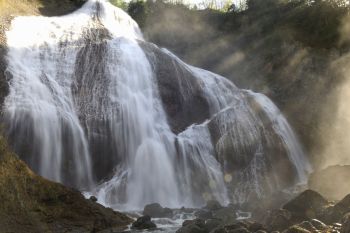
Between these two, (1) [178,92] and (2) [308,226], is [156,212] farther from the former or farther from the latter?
(1) [178,92]

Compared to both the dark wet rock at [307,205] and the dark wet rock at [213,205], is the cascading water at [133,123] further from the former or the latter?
the dark wet rock at [307,205]

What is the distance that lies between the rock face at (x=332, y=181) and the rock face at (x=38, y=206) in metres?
12.3

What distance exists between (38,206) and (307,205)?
10.1 m

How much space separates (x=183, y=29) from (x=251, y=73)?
1323 cm

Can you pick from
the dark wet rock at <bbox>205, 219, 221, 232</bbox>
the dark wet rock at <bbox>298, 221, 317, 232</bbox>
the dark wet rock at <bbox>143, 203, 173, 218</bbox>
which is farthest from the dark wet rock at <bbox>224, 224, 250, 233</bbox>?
the dark wet rock at <bbox>143, 203, 173, 218</bbox>

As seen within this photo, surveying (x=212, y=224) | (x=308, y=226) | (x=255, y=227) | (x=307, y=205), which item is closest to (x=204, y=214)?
(x=212, y=224)

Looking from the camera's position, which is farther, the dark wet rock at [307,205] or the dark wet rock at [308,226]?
the dark wet rock at [307,205]

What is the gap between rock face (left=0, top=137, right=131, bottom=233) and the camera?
12836mm

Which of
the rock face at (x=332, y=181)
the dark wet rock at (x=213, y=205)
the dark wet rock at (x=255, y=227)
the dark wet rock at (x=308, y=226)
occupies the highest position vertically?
the rock face at (x=332, y=181)

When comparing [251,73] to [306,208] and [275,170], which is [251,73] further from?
[306,208]

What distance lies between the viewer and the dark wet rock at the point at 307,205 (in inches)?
673

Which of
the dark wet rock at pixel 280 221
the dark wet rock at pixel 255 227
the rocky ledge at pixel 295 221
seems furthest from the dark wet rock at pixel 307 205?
the dark wet rock at pixel 255 227

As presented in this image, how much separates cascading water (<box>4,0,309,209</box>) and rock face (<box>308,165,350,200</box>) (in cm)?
384

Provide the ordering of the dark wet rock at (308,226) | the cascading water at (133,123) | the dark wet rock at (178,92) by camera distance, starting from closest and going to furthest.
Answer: the dark wet rock at (308,226)
the cascading water at (133,123)
the dark wet rock at (178,92)
